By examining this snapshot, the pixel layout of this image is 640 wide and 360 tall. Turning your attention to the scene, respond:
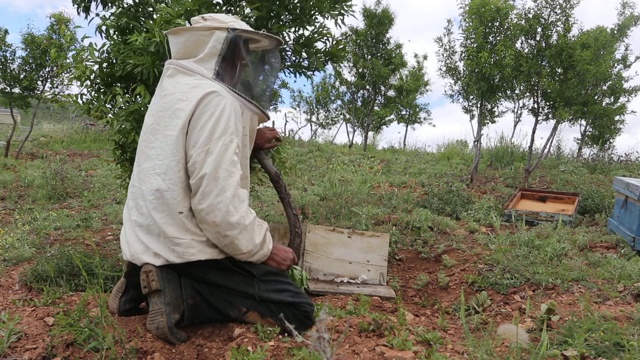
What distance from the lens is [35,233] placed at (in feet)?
17.0

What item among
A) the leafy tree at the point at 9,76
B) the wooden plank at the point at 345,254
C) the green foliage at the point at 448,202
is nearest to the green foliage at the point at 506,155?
the green foliage at the point at 448,202

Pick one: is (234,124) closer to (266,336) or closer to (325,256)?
(266,336)

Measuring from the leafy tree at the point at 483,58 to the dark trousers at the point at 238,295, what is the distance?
5.92m

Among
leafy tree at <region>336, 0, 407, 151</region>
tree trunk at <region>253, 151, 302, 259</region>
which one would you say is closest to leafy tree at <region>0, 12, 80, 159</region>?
leafy tree at <region>336, 0, 407, 151</region>

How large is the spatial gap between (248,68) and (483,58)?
5.62 metres

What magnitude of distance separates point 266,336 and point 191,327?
17.2 inches

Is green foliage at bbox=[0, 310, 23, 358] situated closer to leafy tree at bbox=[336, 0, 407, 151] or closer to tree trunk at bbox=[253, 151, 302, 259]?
tree trunk at bbox=[253, 151, 302, 259]

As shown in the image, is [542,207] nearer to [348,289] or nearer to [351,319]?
[348,289]

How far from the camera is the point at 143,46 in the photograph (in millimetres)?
3508

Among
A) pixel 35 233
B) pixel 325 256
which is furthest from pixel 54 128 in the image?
pixel 325 256

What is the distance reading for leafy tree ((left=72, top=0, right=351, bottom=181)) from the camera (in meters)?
3.55

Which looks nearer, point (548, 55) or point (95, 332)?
point (95, 332)

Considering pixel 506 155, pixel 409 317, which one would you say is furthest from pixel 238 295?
pixel 506 155

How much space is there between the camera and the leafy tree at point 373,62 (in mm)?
12820
